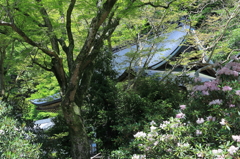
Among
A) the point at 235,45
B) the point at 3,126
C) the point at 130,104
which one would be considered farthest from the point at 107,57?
the point at 235,45

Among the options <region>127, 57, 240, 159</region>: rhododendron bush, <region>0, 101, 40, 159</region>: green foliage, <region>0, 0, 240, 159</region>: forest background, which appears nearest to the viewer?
<region>127, 57, 240, 159</region>: rhododendron bush

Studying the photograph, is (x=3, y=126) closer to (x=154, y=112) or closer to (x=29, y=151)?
(x=29, y=151)

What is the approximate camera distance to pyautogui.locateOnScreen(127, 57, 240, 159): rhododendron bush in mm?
2447

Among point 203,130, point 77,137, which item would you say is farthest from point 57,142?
point 203,130

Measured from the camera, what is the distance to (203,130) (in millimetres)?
2645

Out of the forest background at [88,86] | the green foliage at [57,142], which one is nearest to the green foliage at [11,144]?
the forest background at [88,86]

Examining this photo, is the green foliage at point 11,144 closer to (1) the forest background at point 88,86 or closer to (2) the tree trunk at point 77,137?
(1) the forest background at point 88,86

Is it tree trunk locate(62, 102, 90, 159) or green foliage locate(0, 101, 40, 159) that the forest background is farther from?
green foliage locate(0, 101, 40, 159)

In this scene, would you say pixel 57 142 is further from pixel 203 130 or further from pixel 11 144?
pixel 203 130

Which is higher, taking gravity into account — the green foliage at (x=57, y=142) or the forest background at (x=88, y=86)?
the forest background at (x=88, y=86)

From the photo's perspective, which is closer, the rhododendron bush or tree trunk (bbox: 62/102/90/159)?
the rhododendron bush

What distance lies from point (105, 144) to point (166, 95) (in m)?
1.81

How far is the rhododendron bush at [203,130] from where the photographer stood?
2.45 m

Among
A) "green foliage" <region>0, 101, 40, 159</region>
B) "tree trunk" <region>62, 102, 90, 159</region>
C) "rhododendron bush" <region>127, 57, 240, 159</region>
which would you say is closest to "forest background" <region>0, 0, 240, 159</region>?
"tree trunk" <region>62, 102, 90, 159</region>
